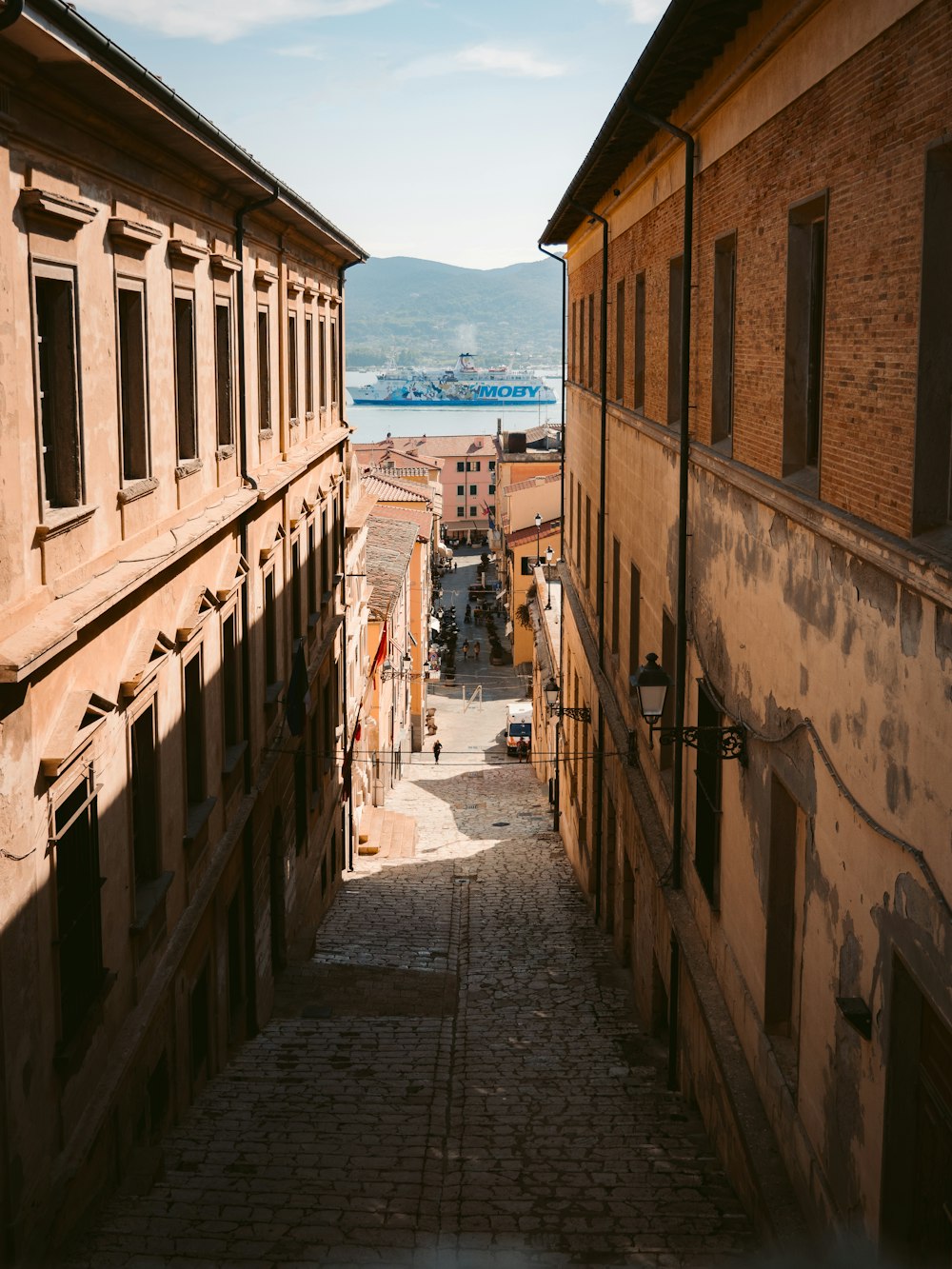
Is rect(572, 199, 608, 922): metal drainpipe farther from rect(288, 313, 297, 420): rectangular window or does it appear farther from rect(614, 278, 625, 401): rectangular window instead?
rect(288, 313, 297, 420): rectangular window

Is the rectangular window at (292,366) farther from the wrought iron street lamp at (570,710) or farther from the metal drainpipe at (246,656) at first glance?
the wrought iron street lamp at (570,710)

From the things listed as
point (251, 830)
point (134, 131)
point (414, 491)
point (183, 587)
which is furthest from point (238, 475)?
point (414, 491)

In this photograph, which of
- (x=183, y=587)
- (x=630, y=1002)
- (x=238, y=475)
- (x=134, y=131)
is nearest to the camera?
(x=134, y=131)

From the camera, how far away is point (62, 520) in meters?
8.33

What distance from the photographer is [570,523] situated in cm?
2881

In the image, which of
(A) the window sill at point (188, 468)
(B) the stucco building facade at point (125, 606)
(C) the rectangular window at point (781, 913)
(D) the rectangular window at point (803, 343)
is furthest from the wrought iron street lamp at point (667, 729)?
(A) the window sill at point (188, 468)

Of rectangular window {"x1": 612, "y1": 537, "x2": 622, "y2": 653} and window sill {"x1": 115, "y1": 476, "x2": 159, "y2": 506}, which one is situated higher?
window sill {"x1": 115, "y1": 476, "x2": 159, "y2": 506}

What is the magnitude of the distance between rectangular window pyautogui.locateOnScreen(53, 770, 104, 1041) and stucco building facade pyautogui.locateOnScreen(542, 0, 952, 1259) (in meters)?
4.38

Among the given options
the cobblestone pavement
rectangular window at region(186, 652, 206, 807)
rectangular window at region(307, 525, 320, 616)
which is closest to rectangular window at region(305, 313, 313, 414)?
rectangular window at region(307, 525, 320, 616)

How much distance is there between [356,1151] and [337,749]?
14.9 m

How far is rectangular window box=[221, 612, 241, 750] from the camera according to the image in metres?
14.7

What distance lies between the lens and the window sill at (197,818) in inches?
489

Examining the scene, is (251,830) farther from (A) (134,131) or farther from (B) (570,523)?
(B) (570,523)

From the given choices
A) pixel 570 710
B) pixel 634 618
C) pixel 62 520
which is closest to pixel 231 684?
pixel 634 618
